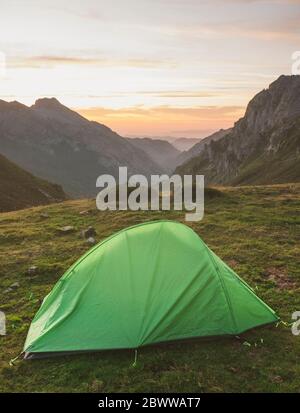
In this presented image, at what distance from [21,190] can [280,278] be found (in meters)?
66.9

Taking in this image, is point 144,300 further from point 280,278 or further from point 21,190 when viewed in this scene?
point 21,190

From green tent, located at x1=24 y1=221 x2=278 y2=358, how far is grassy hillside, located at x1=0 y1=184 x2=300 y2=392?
0.39 m

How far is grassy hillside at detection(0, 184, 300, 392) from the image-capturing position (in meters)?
10.9

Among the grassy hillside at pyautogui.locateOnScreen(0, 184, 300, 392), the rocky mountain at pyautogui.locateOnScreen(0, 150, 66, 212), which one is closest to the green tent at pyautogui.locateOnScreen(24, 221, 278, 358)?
the grassy hillside at pyautogui.locateOnScreen(0, 184, 300, 392)

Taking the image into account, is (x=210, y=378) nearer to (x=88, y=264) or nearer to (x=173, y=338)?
(x=173, y=338)

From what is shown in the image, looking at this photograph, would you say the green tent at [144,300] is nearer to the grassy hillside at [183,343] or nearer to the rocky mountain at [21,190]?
the grassy hillside at [183,343]

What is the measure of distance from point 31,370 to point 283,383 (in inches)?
238

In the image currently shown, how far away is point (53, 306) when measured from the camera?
13633 mm

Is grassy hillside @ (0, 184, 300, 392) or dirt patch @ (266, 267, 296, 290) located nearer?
grassy hillside @ (0, 184, 300, 392)

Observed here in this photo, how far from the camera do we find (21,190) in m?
78.9

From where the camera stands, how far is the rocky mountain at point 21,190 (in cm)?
6574

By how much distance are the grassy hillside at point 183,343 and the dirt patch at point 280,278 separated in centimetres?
4

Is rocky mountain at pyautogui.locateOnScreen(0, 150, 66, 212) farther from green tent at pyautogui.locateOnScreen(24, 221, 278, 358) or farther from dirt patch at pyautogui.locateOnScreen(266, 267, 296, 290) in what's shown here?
green tent at pyautogui.locateOnScreen(24, 221, 278, 358)
